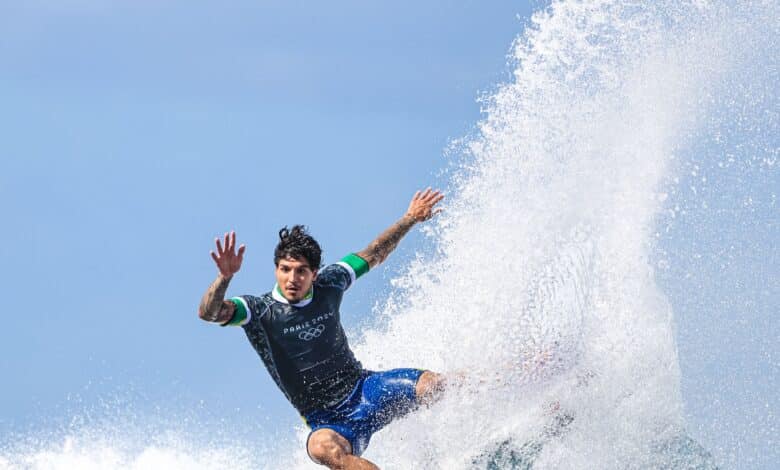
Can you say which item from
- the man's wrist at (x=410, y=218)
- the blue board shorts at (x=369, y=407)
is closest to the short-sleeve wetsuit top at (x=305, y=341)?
the blue board shorts at (x=369, y=407)

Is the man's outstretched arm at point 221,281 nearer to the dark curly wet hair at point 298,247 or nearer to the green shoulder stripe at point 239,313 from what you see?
the green shoulder stripe at point 239,313

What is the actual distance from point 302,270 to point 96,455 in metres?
6.95

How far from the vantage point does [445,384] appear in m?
9.77

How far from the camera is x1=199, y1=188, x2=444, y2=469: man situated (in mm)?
9039

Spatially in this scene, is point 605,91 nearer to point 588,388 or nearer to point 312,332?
point 588,388

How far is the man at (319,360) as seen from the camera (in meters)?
9.04

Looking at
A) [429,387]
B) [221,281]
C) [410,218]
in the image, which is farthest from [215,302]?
[410,218]

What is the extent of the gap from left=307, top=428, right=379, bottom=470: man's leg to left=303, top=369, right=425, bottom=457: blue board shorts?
0.18 m

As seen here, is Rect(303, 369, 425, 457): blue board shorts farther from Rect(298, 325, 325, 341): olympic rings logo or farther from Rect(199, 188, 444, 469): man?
Rect(298, 325, 325, 341): olympic rings logo

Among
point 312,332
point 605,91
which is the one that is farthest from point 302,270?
point 605,91

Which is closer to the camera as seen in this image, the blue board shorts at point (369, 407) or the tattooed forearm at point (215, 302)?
the tattooed forearm at point (215, 302)

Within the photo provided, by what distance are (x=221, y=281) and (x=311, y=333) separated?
1.20 metres

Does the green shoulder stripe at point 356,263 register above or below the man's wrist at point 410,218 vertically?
below

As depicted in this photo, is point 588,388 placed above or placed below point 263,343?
below
